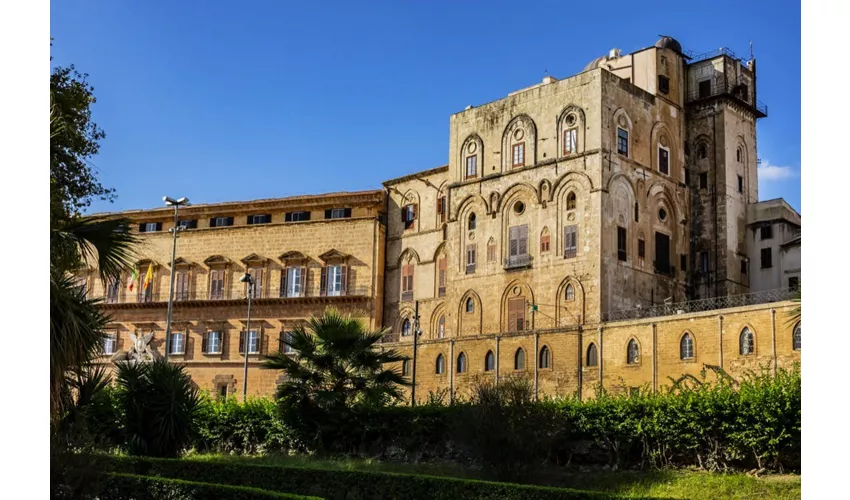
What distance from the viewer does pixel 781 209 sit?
37719mm

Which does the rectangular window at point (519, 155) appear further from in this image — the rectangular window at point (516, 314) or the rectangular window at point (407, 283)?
the rectangular window at point (407, 283)

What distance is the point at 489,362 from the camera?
36.2 metres

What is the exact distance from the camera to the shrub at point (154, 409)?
776 inches

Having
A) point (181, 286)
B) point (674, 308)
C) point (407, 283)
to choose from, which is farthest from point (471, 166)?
point (181, 286)

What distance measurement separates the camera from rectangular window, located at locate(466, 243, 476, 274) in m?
38.4

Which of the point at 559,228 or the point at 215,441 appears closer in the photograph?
the point at 215,441

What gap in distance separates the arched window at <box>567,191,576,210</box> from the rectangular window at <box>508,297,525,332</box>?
384 cm

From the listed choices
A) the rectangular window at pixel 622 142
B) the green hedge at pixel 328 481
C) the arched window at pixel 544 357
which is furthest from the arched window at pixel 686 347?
the green hedge at pixel 328 481

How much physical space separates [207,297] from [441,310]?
12137 mm
